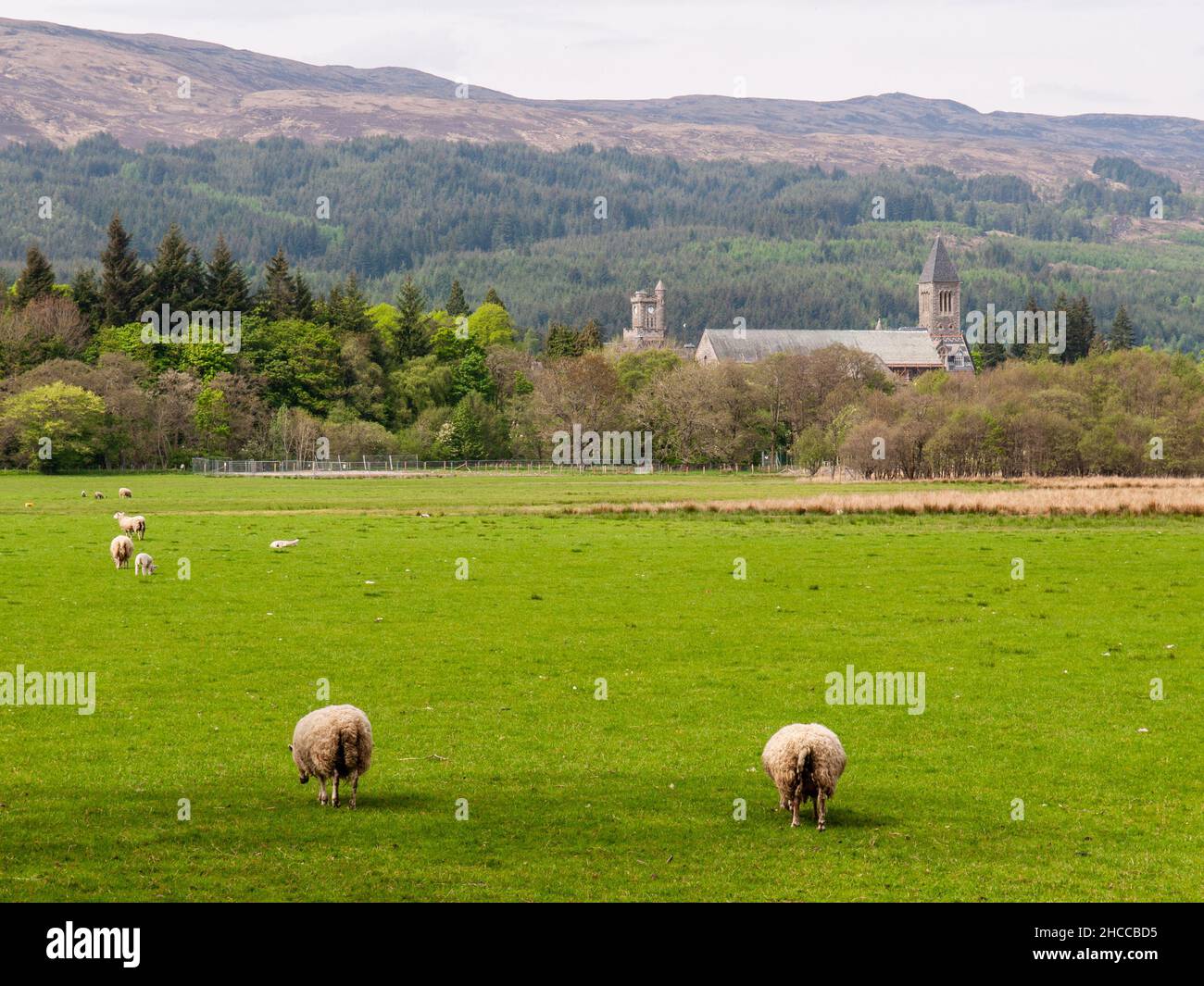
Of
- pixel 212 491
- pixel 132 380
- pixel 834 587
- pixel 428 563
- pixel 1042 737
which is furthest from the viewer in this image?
pixel 132 380

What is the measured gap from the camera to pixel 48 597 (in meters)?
35.7

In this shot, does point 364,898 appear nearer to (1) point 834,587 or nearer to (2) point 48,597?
(2) point 48,597

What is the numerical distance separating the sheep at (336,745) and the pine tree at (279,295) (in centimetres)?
15107

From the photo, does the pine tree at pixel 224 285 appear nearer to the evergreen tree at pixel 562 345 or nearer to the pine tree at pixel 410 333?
the pine tree at pixel 410 333

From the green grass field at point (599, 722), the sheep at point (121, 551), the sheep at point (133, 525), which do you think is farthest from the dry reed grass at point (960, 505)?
the sheep at point (121, 551)

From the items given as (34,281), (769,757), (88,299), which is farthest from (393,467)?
(769,757)

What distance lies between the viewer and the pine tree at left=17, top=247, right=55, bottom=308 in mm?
155875

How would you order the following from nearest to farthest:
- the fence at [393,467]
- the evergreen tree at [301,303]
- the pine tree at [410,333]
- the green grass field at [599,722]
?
the green grass field at [599,722] → the fence at [393,467] → the evergreen tree at [301,303] → the pine tree at [410,333]

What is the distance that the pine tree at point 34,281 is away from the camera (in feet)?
511

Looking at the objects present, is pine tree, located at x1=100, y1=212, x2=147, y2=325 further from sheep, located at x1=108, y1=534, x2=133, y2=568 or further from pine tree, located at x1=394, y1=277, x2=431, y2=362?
sheep, located at x1=108, y1=534, x2=133, y2=568

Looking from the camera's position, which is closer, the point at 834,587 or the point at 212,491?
the point at 834,587

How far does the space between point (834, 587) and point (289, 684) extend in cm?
1885

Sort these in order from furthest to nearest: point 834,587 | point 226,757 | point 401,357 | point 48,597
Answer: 1. point 401,357
2. point 834,587
3. point 48,597
4. point 226,757
